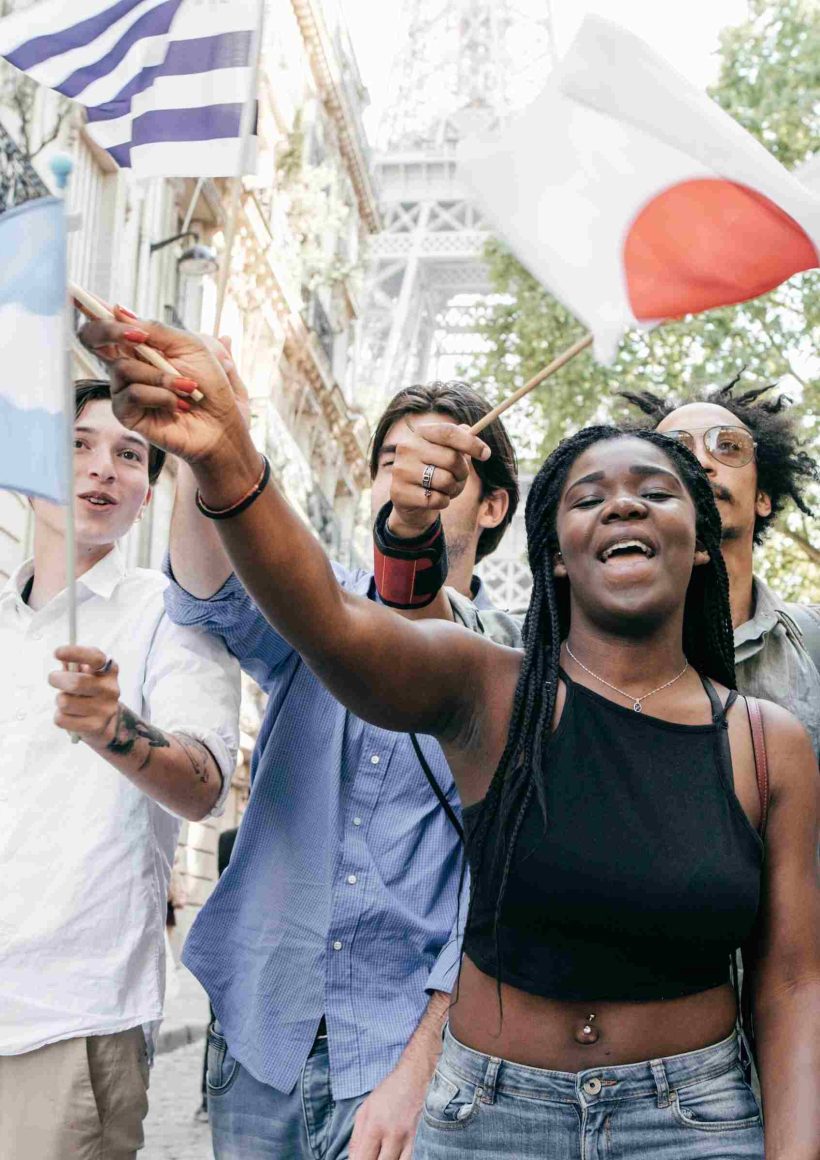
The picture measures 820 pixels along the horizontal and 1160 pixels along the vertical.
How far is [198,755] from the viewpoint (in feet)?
10.4

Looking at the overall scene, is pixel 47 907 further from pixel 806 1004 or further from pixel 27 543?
pixel 27 543

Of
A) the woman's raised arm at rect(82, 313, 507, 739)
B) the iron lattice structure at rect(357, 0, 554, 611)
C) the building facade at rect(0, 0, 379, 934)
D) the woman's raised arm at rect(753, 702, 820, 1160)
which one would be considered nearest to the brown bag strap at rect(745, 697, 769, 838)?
the woman's raised arm at rect(753, 702, 820, 1160)

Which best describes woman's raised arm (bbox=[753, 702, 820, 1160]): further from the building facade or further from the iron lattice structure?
the iron lattice structure

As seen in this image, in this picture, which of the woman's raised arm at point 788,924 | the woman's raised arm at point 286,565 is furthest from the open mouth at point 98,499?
the woman's raised arm at point 788,924

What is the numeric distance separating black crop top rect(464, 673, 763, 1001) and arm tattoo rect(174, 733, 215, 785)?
73 centimetres

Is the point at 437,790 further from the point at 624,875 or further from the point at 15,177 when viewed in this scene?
the point at 15,177

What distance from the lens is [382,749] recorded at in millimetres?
3250

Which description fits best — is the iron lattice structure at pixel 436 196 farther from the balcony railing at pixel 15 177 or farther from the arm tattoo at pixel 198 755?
the arm tattoo at pixel 198 755

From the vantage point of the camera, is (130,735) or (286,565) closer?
(286,565)

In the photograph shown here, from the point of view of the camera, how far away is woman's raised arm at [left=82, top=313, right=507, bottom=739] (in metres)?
2.17

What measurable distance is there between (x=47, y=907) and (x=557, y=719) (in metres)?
1.14

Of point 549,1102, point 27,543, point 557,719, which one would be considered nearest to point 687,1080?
point 549,1102

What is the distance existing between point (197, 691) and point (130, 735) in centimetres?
40

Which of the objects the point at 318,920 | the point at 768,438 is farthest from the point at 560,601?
the point at 768,438
